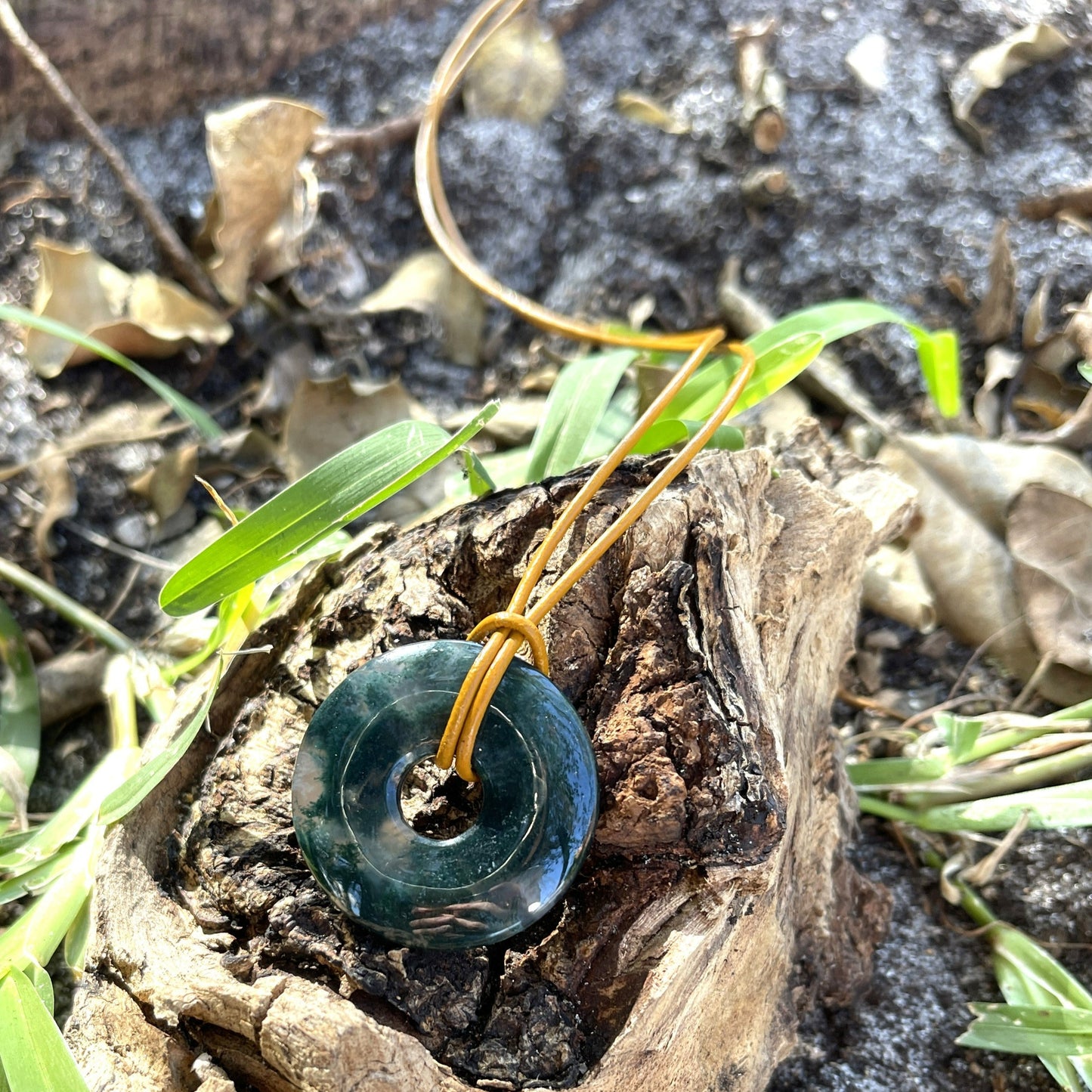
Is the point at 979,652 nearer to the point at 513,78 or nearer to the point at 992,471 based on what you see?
the point at 992,471

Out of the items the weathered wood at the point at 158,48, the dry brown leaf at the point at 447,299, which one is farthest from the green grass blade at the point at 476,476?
the weathered wood at the point at 158,48

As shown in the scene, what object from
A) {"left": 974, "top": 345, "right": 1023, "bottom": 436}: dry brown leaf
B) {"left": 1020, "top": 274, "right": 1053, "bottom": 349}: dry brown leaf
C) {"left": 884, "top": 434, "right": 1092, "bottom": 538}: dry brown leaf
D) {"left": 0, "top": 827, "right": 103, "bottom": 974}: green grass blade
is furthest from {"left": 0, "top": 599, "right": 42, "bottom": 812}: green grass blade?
{"left": 1020, "top": 274, "right": 1053, "bottom": 349}: dry brown leaf

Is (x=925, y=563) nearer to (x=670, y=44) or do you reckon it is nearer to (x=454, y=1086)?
(x=454, y=1086)

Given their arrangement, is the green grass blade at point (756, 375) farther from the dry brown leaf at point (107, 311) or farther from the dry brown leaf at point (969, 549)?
the dry brown leaf at point (107, 311)

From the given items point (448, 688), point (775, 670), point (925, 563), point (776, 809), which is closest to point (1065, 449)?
point (925, 563)

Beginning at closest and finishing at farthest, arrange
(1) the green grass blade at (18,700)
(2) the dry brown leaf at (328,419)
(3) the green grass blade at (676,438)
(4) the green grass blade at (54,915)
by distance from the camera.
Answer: (4) the green grass blade at (54,915) < (3) the green grass blade at (676,438) < (1) the green grass blade at (18,700) < (2) the dry brown leaf at (328,419)

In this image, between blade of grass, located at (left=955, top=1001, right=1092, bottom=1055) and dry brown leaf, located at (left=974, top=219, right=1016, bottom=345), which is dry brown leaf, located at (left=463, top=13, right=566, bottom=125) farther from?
blade of grass, located at (left=955, top=1001, right=1092, bottom=1055)
